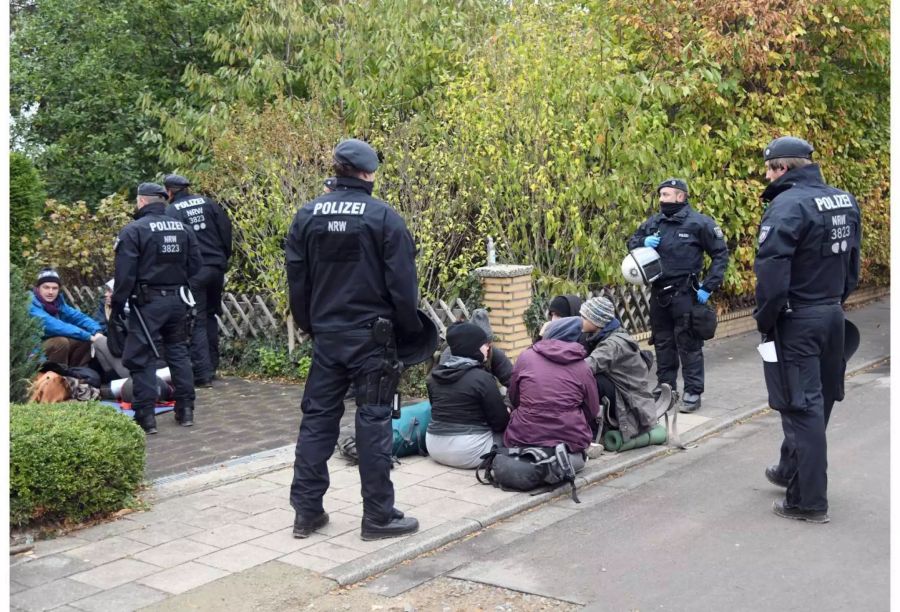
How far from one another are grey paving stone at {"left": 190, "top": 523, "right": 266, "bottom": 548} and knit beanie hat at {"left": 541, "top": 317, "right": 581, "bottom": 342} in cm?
243

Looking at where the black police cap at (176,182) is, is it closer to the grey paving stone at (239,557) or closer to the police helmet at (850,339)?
the grey paving stone at (239,557)

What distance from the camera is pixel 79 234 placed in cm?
1230

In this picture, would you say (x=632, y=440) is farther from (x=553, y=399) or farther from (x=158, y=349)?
(x=158, y=349)

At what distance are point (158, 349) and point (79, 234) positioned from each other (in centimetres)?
420

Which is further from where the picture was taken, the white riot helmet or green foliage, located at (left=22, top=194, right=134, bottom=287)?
green foliage, located at (left=22, top=194, right=134, bottom=287)

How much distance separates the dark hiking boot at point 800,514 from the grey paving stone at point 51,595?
3678mm

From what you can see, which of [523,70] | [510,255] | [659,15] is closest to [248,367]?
[510,255]

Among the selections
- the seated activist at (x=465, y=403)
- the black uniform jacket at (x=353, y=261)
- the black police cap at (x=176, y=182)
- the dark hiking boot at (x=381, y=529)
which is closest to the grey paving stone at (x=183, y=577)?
the dark hiking boot at (x=381, y=529)

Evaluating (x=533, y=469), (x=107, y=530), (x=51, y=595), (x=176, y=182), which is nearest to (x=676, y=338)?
(x=533, y=469)

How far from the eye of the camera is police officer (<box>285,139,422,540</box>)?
577cm

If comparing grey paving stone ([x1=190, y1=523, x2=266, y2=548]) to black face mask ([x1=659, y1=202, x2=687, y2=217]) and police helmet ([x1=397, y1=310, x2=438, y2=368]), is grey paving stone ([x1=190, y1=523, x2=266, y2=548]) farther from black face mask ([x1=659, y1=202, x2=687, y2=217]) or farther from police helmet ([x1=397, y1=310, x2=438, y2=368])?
black face mask ([x1=659, y1=202, x2=687, y2=217])

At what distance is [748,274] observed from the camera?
13344 millimetres

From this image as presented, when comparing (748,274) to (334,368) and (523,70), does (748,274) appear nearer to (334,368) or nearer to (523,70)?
(523,70)

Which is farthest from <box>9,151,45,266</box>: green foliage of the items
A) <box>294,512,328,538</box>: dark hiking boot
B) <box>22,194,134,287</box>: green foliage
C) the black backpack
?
the black backpack
